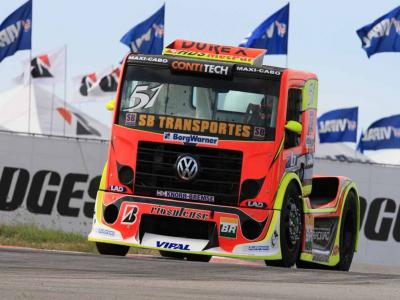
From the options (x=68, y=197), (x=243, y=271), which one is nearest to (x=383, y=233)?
(x=68, y=197)

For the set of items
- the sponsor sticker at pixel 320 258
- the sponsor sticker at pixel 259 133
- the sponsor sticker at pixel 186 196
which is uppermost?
the sponsor sticker at pixel 259 133

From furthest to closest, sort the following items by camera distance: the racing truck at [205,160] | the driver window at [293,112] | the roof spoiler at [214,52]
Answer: the roof spoiler at [214,52]
the driver window at [293,112]
the racing truck at [205,160]

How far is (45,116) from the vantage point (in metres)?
55.8

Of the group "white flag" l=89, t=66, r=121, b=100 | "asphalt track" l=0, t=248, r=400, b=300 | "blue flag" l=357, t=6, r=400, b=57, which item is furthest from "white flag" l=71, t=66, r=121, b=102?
"asphalt track" l=0, t=248, r=400, b=300

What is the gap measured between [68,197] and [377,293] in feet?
59.1

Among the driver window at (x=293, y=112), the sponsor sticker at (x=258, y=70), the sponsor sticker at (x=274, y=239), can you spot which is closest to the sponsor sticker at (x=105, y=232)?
the sponsor sticker at (x=274, y=239)

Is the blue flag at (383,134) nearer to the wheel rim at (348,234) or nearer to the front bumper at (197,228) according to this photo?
the wheel rim at (348,234)

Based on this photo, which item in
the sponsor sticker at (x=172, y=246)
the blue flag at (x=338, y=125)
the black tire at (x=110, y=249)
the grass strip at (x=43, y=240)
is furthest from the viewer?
the blue flag at (x=338, y=125)

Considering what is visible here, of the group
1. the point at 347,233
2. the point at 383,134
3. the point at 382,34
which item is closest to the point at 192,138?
the point at 347,233

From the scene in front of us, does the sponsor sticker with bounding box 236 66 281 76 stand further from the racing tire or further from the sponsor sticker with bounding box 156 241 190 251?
the racing tire

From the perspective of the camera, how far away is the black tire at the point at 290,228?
568 inches

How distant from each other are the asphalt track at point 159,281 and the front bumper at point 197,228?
1.28m

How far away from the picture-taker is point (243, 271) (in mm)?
12102

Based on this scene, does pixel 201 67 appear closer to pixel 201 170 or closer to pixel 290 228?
pixel 201 170
